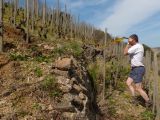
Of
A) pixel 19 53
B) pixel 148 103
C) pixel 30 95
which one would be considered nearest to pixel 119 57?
pixel 148 103

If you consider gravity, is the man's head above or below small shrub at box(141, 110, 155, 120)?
above

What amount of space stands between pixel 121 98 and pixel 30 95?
4471 mm

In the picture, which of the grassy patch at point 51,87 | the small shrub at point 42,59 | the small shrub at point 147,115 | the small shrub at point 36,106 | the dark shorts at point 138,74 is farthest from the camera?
the small shrub at point 147,115

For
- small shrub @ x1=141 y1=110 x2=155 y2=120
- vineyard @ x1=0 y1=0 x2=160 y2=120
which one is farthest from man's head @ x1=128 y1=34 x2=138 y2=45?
small shrub @ x1=141 y1=110 x2=155 y2=120

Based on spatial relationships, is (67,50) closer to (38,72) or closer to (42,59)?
(42,59)

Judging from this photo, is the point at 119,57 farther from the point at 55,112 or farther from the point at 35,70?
the point at 55,112

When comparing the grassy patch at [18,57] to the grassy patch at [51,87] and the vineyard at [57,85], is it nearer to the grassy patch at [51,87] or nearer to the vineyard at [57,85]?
the vineyard at [57,85]

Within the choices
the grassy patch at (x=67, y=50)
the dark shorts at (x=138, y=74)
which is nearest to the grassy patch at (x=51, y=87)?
the grassy patch at (x=67, y=50)

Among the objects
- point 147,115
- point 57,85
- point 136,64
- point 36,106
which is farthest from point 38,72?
point 147,115

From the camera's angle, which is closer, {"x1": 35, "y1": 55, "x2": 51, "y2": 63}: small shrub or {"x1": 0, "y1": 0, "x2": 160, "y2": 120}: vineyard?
{"x1": 0, "y1": 0, "x2": 160, "y2": 120}: vineyard

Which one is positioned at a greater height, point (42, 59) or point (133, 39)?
point (133, 39)

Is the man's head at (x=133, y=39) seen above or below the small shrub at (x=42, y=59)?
above

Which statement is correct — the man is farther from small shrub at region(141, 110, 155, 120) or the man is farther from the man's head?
small shrub at region(141, 110, 155, 120)

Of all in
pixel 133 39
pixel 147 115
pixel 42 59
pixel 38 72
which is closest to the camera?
pixel 38 72
